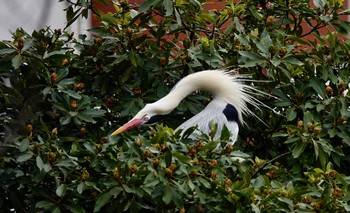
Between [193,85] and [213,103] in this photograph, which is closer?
[193,85]

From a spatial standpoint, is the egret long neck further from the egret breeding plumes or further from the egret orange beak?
the egret orange beak

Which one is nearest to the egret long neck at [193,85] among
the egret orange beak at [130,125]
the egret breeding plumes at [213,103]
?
the egret breeding plumes at [213,103]

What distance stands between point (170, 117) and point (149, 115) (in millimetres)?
271

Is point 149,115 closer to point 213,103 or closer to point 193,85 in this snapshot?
point 193,85

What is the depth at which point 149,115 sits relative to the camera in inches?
154

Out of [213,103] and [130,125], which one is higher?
[130,125]

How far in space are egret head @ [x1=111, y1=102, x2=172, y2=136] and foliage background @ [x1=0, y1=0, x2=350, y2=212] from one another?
0.17 feet

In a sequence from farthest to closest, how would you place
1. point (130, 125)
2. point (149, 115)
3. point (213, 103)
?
1. point (213, 103)
2. point (149, 115)
3. point (130, 125)

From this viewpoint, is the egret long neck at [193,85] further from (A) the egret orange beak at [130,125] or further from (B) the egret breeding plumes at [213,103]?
(A) the egret orange beak at [130,125]

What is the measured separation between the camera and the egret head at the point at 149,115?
3.85 metres

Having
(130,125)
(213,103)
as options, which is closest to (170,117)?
(213,103)

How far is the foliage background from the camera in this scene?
3.09 metres

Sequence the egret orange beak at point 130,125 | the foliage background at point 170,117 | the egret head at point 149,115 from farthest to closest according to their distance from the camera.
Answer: the egret head at point 149,115 < the egret orange beak at point 130,125 < the foliage background at point 170,117

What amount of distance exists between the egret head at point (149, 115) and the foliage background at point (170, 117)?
0.05 m
